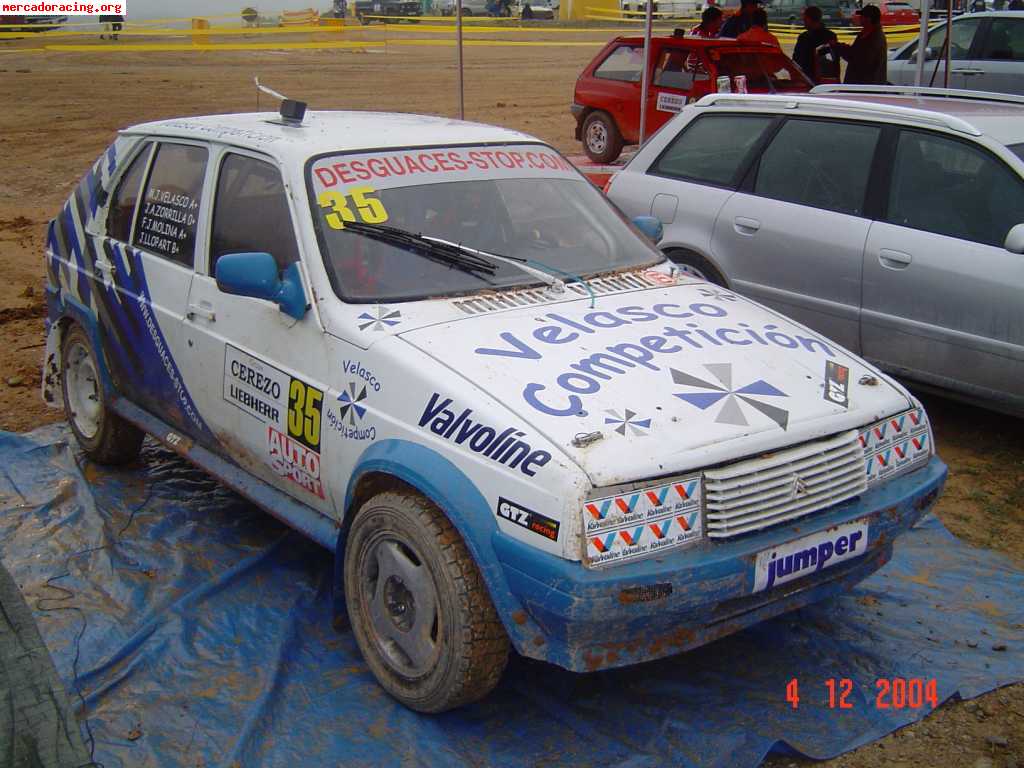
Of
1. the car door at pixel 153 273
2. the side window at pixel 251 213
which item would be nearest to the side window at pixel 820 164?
the side window at pixel 251 213

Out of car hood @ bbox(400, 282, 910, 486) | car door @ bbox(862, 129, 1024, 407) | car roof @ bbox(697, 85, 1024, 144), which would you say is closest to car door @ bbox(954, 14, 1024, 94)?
car roof @ bbox(697, 85, 1024, 144)

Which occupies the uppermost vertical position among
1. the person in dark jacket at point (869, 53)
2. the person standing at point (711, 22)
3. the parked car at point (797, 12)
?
the parked car at point (797, 12)

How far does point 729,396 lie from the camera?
336 cm

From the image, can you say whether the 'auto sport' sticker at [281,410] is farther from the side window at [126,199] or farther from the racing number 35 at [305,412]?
the side window at [126,199]

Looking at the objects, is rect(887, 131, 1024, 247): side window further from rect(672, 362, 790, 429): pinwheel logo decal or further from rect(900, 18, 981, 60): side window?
rect(900, 18, 981, 60): side window

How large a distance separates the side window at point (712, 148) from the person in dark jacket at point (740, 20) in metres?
8.25

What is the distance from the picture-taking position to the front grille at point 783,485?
3.10 m

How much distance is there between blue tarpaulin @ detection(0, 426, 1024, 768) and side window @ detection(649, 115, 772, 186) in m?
2.65

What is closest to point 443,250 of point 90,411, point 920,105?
point 90,411

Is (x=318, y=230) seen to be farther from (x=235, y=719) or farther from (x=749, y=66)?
(x=749, y=66)

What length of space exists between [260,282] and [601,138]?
10.9 m

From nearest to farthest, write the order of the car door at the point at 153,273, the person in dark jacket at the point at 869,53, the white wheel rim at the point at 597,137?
1. the car door at the point at 153,273
2. the person in dark jacket at the point at 869,53
3. the white wheel rim at the point at 597,137

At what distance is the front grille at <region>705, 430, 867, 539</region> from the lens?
310 cm

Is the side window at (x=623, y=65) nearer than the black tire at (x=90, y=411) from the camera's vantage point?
No
